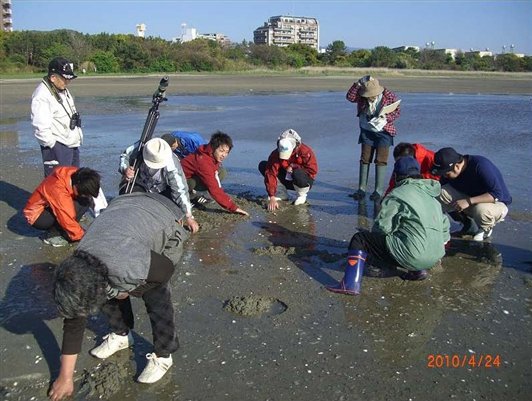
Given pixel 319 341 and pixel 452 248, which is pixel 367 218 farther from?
pixel 319 341

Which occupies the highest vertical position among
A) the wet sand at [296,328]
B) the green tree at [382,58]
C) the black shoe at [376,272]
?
the green tree at [382,58]

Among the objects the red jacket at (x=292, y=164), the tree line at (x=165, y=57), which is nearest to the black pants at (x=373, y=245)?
the red jacket at (x=292, y=164)

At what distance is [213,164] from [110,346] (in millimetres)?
3049

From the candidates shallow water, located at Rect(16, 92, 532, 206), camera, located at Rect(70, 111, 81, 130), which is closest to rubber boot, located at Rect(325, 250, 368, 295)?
shallow water, located at Rect(16, 92, 532, 206)

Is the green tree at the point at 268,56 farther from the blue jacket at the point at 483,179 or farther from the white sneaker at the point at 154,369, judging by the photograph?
the white sneaker at the point at 154,369

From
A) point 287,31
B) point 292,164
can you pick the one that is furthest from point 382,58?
point 287,31

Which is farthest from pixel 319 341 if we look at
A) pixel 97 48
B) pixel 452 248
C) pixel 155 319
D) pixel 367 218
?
pixel 97 48

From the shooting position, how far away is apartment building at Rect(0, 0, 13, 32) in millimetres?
101506

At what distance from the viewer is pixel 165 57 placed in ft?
186

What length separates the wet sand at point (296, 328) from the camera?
306 cm

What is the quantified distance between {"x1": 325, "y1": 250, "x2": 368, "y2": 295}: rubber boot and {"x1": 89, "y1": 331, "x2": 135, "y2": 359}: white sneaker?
1.75 m

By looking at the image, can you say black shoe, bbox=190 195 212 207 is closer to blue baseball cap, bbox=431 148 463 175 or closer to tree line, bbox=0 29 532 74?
blue baseball cap, bbox=431 148 463 175

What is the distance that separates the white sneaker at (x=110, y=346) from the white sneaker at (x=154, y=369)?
32cm

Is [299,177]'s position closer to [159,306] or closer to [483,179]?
[483,179]
